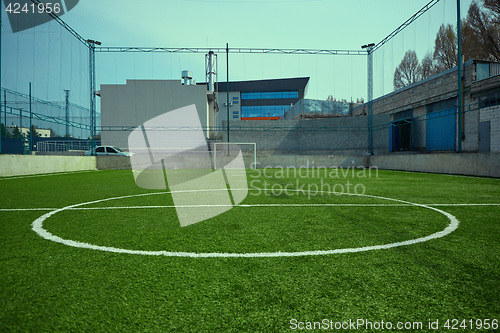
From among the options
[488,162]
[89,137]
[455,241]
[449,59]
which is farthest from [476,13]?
[89,137]

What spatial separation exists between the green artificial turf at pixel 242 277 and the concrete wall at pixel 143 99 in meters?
27.2

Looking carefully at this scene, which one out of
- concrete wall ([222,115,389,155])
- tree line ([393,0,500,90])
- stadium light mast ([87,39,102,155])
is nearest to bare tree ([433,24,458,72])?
tree line ([393,0,500,90])

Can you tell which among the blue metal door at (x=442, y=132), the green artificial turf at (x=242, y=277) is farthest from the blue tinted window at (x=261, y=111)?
the green artificial turf at (x=242, y=277)

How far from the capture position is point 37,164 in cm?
1235

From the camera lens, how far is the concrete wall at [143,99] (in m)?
29.2

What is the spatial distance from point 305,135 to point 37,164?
17.6m

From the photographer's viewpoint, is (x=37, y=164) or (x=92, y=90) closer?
(x=37, y=164)

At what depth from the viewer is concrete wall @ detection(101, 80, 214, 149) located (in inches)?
1150

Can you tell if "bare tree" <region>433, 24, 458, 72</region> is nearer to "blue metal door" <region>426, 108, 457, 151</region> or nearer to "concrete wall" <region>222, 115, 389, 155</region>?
"concrete wall" <region>222, 115, 389, 155</region>

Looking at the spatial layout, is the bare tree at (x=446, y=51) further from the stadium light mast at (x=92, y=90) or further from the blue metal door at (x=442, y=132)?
the stadium light mast at (x=92, y=90)

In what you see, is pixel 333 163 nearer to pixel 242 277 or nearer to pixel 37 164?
pixel 37 164

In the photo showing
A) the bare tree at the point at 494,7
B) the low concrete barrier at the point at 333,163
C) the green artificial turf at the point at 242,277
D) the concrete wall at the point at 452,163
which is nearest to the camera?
the green artificial turf at the point at 242,277

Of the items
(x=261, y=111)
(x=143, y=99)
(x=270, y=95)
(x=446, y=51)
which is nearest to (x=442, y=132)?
(x=446, y=51)

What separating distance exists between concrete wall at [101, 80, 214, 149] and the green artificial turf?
27172 millimetres
